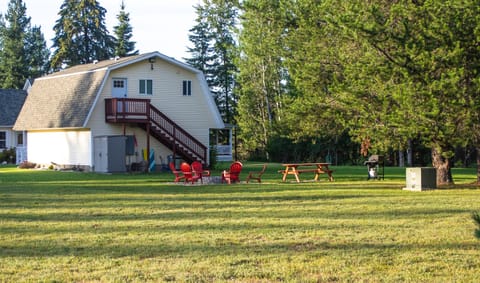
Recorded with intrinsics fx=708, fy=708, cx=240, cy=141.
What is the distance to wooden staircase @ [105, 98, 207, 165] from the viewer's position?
1344 inches

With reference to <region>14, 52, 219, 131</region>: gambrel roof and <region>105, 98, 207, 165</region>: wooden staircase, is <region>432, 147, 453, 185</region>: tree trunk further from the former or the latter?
<region>14, 52, 219, 131</region>: gambrel roof

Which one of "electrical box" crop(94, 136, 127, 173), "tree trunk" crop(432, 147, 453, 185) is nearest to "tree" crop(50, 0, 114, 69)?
"electrical box" crop(94, 136, 127, 173)

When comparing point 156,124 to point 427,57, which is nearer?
point 427,57

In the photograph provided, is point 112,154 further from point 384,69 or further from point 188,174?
point 384,69

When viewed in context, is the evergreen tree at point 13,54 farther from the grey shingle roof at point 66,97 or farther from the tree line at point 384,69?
the tree line at point 384,69

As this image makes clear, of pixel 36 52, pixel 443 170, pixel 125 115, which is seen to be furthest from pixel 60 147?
pixel 36 52

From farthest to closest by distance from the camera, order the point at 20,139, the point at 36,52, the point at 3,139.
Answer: the point at 36,52
the point at 3,139
the point at 20,139

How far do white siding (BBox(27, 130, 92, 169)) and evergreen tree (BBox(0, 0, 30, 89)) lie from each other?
3258cm

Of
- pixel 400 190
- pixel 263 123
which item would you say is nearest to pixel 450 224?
pixel 400 190

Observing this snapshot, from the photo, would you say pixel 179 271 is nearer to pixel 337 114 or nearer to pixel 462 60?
pixel 462 60

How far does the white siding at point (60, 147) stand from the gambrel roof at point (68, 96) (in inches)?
32.2

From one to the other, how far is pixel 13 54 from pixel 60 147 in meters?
38.1

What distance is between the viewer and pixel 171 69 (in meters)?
37.3

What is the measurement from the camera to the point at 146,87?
36.4 m
